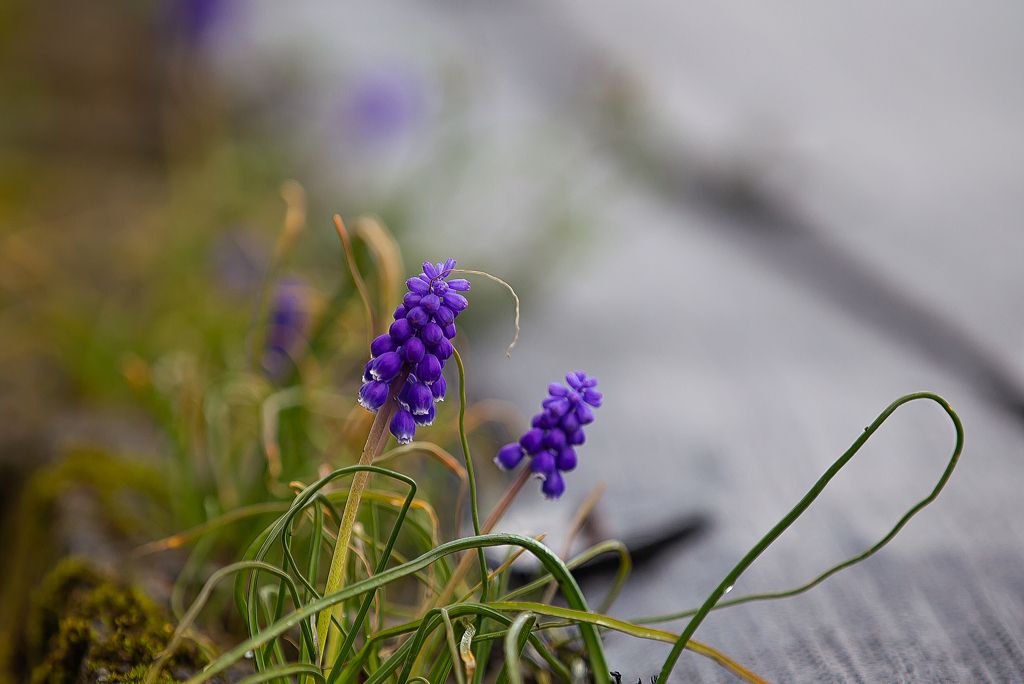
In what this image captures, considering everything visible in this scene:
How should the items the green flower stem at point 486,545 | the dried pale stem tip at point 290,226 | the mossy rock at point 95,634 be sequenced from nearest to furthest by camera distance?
the green flower stem at point 486,545 → the mossy rock at point 95,634 → the dried pale stem tip at point 290,226

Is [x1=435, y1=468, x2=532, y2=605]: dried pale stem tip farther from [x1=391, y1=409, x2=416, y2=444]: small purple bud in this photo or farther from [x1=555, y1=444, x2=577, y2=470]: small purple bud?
[x1=391, y1=409, x2=416, y2=444]: small purple bud

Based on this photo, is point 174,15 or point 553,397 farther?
point 174,15

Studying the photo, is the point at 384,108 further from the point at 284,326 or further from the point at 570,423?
the point at 570,423

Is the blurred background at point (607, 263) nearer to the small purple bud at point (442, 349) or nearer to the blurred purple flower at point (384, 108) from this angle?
the blurred purple flower at point (384, 108)

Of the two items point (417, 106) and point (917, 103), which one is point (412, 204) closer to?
point (417, 106)

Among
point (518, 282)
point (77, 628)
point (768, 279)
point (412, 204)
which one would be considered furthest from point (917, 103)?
point (77, 628)


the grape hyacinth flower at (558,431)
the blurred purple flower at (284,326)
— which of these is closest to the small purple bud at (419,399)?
the grape hyacinth flower at (558,431)

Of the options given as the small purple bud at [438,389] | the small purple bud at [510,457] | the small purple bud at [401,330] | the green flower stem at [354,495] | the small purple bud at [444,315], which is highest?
the small purple bud at [444,315]
